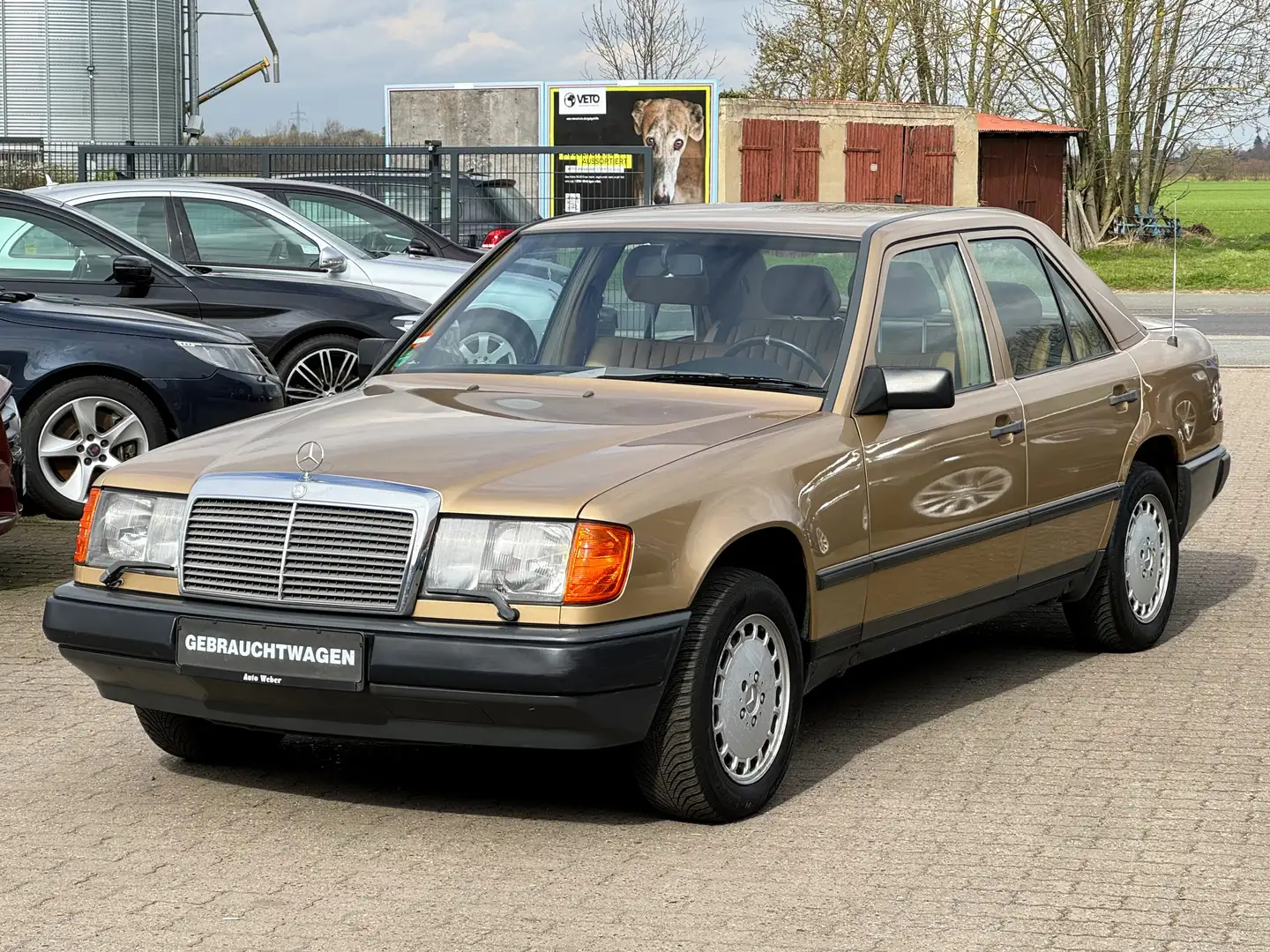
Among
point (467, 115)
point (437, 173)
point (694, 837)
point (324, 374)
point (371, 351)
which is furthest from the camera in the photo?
point (467, 115)

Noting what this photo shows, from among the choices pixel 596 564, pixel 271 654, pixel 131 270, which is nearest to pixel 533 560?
pixel 596 564

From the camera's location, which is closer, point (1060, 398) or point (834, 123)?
point (1060, 398)

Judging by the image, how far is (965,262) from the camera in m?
6.36

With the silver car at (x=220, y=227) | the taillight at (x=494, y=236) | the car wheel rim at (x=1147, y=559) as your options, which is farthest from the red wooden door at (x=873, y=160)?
the car wheel rim at (x=1147, y=559)

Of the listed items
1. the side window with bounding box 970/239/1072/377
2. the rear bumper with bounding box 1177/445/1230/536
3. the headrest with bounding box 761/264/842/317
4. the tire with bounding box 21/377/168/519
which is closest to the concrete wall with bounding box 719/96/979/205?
the tire with bounding box 21/377/168/519

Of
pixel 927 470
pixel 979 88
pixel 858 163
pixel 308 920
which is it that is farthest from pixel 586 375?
pixel 979 88

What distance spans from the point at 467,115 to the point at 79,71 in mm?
13651

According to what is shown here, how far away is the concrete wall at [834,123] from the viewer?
1559 inches

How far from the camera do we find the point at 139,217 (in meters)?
13.3

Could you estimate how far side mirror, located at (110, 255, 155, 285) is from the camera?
36.1ft

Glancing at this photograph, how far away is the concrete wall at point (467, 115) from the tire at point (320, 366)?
25.0 metres

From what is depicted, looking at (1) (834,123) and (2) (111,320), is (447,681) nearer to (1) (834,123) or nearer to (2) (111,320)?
(2) (111,320)

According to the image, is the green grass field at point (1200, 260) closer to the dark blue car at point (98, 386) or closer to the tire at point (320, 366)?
the tire at point (320, 366)

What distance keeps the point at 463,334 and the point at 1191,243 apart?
42289 mm
